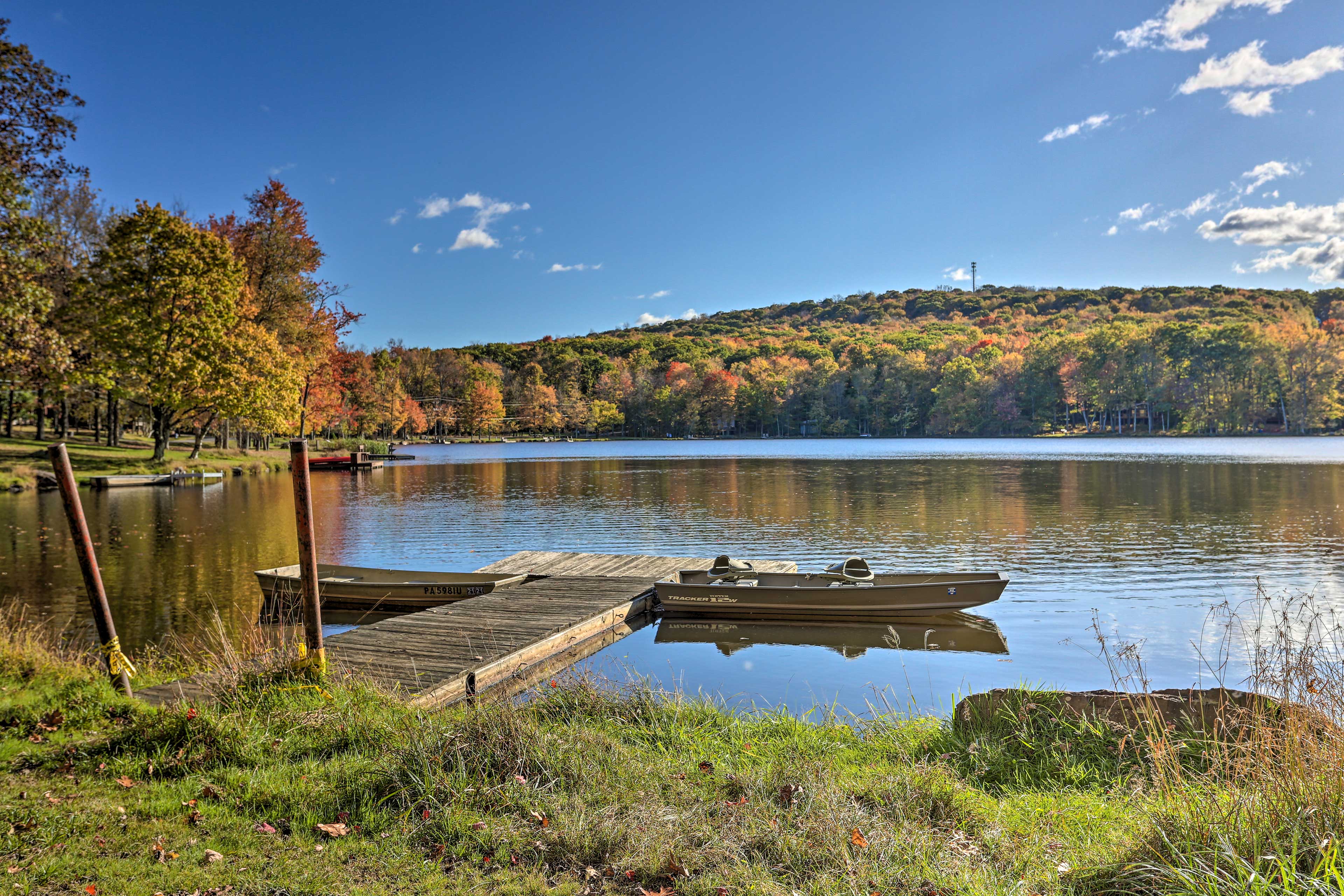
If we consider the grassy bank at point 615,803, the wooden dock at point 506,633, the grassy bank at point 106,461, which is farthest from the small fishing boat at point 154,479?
the grassy bank at point 615,803

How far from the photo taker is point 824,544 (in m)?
20.2

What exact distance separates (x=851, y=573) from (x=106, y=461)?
38.2m

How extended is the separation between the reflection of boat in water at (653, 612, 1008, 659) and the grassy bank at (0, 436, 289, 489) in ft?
84.8

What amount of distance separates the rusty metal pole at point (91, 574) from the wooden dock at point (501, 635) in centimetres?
35

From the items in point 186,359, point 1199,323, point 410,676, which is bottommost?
point 410,676

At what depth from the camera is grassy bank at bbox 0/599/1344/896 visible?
142 inches

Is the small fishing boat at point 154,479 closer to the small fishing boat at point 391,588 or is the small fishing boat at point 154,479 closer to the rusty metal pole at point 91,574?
the small fishing boat at point 391,588

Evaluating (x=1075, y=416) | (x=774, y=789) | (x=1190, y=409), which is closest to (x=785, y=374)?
(x=1075, y=416)

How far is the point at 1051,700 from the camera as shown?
20.7ft

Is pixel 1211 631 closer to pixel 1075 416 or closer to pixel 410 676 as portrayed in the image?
pixel 410 676

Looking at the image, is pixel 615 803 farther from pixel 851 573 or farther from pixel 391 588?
pixel 391 588

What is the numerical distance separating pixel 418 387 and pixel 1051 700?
12048 cm

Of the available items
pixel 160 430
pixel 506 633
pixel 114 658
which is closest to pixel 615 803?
pixel 114 658

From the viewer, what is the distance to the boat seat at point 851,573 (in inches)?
499
